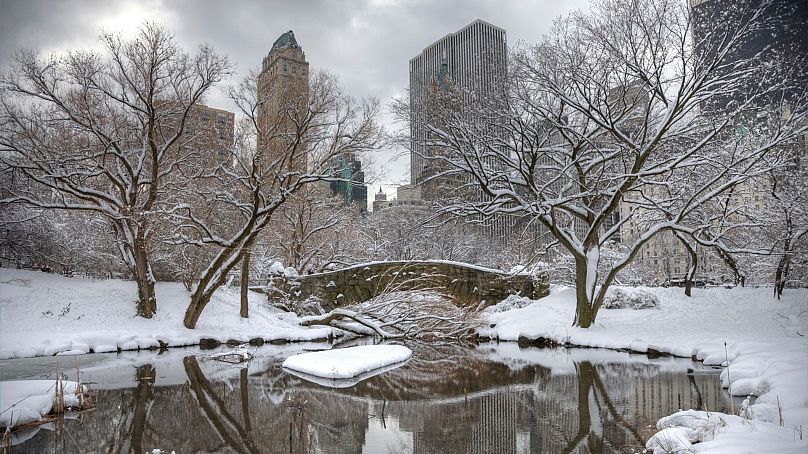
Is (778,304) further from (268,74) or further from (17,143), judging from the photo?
(17,143)

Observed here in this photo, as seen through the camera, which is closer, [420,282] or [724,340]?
[724,340]

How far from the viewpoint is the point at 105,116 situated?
1591 centimetres

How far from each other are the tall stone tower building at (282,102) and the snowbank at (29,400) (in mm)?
8744

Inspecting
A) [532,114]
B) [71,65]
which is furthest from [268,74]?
[532,114]

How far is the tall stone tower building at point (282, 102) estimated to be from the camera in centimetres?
1602

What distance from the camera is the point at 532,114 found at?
48.9ft

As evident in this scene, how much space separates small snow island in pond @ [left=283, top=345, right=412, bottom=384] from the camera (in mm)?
9945

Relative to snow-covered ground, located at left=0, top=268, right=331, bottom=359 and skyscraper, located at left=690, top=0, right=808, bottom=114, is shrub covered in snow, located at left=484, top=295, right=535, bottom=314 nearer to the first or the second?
snow-covered ground, located at left=0, top=268, right=331, bottom=359

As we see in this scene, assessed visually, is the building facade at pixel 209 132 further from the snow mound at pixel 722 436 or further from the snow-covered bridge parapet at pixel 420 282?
the snow mound at pixel 722 436

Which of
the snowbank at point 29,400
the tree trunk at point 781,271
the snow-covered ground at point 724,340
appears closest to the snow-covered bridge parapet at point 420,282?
the snow-covered ground at point 724,340

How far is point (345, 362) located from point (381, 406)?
3091mm

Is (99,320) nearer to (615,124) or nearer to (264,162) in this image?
(264,162)

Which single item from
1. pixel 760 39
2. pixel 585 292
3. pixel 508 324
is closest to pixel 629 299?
pixel 585 292

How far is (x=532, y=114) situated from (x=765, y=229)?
8.85m
